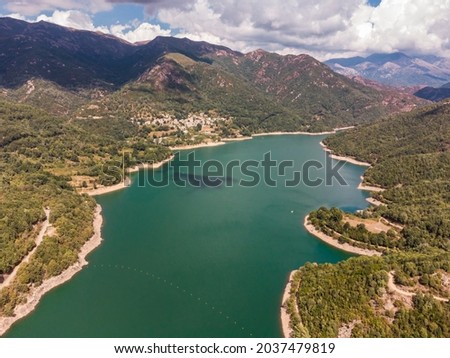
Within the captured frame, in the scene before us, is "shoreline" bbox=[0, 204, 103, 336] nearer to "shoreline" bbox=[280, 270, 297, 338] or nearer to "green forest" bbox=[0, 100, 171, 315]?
"green forest" bbox=[0, 100, 171, 315]

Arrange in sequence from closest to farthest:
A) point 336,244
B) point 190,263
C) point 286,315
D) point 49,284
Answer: point 286,315 → point 49,284 → point 190,263 → point 336,244

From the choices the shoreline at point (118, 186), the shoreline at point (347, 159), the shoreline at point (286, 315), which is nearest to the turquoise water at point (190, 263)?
the shoreline at point (286, 315)

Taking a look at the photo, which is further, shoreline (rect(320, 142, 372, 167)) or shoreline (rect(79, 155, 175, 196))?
shoreline (rect(320, 142, 372, 167))

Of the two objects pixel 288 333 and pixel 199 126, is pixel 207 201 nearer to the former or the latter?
pixel 288 333

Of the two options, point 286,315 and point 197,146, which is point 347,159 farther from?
point 286,315

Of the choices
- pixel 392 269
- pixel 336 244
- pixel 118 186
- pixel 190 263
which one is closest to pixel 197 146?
pixel 118 186

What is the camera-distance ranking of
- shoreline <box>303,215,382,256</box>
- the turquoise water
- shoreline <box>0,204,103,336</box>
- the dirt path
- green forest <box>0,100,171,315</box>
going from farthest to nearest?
shoreline <box>303,215,382,256</box>, green forest <box>0,100,171,315</box>, the dirt path, the turquoise water, shoreline <box>0,204,103,336</box>

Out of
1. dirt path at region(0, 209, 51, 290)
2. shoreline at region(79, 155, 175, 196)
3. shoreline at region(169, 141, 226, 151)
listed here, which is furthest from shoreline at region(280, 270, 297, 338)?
shoreline at region(169, 141, 226, 151)
